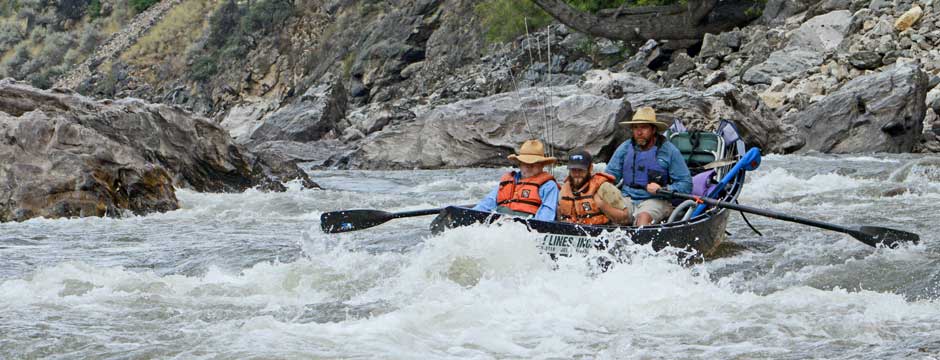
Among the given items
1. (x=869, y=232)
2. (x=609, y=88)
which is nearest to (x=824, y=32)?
(x=609, y=88)

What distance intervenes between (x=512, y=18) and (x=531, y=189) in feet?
76.7

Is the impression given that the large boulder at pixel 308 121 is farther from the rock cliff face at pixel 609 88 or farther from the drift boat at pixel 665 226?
the drift boat at pixel 665 226

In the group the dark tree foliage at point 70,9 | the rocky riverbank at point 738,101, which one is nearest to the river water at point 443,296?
the rocky riverbank at point 738,101

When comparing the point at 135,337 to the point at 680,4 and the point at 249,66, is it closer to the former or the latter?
the point at 680,4

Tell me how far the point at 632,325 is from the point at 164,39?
155 feet

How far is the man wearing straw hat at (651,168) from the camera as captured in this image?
876 cm

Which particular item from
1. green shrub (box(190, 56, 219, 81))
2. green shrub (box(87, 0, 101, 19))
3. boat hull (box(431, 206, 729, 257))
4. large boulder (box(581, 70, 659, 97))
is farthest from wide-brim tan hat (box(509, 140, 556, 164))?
green shrub (box(87, 0, 101, 19))

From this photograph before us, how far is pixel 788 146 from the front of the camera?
17.8 meters

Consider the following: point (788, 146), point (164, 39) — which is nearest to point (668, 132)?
point (788, 146)

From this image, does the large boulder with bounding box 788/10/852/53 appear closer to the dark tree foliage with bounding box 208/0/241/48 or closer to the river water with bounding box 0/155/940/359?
the river water with bounding box 0/155/940/359

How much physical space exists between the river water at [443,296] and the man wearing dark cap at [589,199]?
2.16 ft

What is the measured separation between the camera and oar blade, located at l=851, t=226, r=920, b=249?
8.05m

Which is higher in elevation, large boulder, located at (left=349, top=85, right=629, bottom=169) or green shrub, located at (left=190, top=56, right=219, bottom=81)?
green shrub, located at (left=190, top=56, right=219, bottom=81)

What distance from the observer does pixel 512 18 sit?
102 feet
